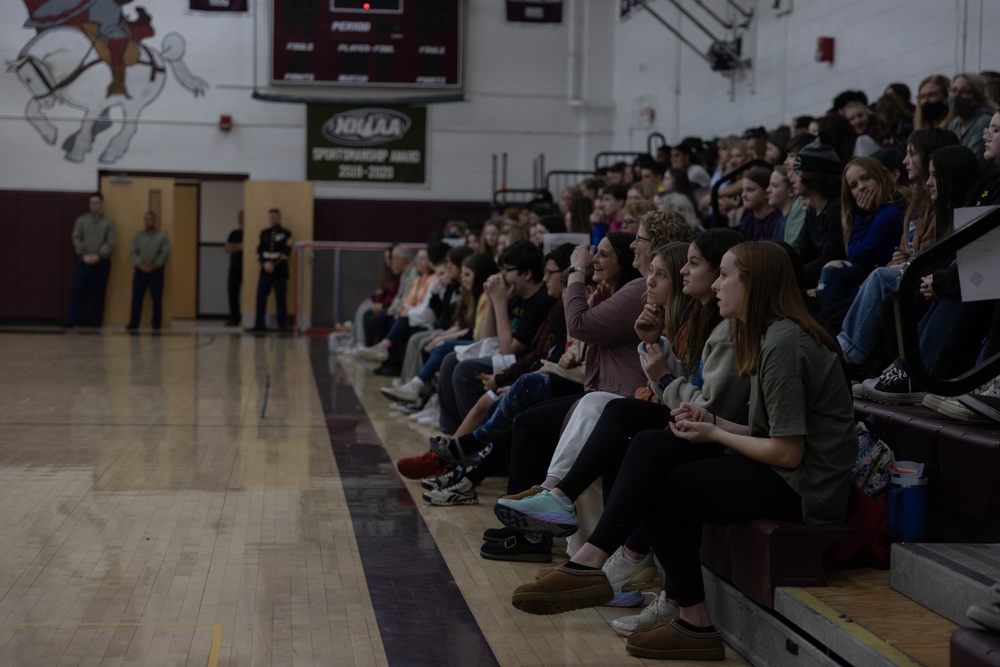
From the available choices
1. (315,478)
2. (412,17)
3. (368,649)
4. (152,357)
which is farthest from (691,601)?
(412,17)

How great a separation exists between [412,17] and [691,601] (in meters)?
12.4

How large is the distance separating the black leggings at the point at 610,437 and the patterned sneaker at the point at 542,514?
0.05m

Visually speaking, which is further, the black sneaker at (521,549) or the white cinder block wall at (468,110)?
the white cinder block wall at (468,110)

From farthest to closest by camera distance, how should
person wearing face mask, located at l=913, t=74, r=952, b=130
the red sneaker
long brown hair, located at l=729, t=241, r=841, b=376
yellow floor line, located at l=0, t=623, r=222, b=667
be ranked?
person wearing face mask, located at l=913, t=74, r=952, b=130 < the red sneaker < yellow floor line, located at l=0, t=623, r=222, b=667 < long brown hair, located at l=729, t=241, r=841, b=376

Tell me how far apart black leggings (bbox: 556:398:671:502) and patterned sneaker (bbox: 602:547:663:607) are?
0.29 m

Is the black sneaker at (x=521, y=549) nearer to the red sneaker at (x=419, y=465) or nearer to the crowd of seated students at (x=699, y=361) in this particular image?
the crowd of seated students at (x=699, y=361)

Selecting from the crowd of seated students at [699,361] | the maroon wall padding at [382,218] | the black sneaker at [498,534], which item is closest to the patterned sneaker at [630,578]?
the crowd of seated students at [699,361]

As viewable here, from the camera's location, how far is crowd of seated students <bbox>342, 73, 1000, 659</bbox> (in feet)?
9.78

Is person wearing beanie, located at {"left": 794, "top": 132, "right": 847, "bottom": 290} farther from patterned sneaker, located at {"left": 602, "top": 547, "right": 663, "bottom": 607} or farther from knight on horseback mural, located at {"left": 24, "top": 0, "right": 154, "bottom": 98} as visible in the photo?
knight on horseback mural, located at {"left": 24, "top": 0, "right": 154, "bottom": 98}

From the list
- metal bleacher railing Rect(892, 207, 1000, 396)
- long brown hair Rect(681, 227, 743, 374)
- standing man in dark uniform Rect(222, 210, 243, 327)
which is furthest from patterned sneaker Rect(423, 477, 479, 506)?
standing man in dark uniform Rect(222, 210, 243, 327)

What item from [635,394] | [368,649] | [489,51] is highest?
[489,51]

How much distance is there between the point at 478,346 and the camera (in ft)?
20.2

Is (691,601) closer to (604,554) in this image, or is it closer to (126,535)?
(604,554)

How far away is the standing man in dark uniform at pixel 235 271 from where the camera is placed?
16047 mm
